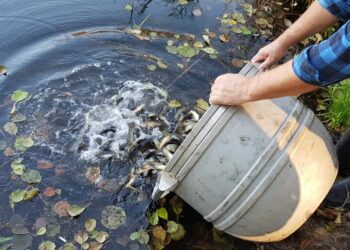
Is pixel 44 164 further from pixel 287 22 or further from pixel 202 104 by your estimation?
pixel 287 22

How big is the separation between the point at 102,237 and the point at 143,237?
247 millimetres

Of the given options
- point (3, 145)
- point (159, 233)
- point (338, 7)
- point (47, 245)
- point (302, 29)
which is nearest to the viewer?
point (338, 7)

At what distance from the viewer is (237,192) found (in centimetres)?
202

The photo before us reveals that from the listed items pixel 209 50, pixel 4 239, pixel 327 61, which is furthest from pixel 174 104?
pixel 327 61

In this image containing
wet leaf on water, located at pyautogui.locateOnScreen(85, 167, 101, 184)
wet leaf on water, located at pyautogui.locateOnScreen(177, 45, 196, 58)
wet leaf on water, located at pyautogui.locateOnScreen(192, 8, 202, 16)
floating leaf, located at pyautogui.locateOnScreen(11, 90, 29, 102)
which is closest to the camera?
wet leaf on water, located at pyautogui.locateOnScreen(85, 167, 101, 184)

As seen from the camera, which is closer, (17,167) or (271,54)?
(271,54)

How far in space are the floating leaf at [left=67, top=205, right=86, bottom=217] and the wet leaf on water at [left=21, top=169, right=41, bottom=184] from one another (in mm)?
321

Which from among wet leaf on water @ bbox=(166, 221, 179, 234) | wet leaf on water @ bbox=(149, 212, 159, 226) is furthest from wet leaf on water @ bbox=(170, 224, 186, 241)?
wet leaf on water @ bbox=(149, 212, 159, 226)

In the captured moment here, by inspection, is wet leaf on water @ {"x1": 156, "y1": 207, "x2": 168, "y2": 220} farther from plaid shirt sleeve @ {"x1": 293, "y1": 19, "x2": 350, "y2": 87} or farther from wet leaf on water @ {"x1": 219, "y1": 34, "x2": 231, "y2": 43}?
wet leaf on water @ {"x1": 219, "y1": 34, "x2": 231, "y2": 43}

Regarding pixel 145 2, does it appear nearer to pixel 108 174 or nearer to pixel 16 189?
pixel 108 174

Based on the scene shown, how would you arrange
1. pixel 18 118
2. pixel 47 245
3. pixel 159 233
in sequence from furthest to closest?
1. pixel 18 118
2. pixel 159 233
3. pixel 47 245

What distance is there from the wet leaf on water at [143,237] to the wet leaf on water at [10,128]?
3.99ft

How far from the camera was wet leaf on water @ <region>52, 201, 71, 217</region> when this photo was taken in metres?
2.63

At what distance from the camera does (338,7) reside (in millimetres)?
2170
